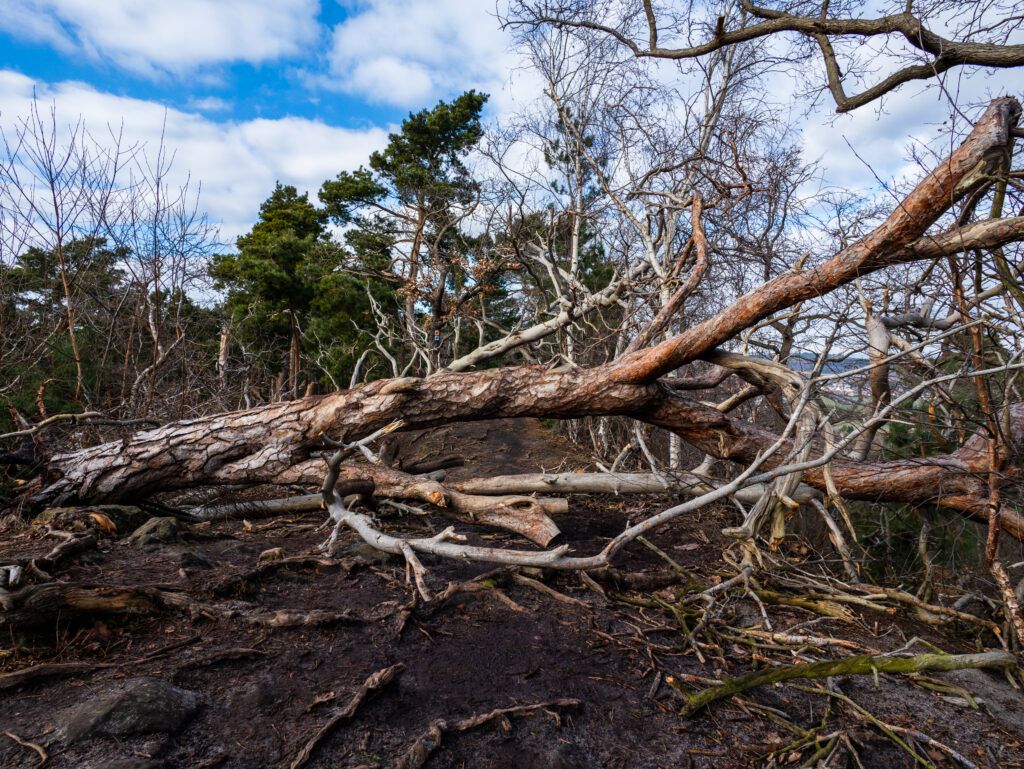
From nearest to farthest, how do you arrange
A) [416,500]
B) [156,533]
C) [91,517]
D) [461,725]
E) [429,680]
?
[461,725] < [429,680] < [156,533] < [91,517] < [416,500]

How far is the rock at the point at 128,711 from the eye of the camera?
1.82 meters

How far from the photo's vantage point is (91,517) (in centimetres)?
409

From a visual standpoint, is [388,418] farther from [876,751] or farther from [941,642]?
[941,642]

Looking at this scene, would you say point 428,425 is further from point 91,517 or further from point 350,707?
point 350,707

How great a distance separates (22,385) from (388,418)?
485 centimetres

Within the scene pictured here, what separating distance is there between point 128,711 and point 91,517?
285cm

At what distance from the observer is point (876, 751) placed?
2.19 meters

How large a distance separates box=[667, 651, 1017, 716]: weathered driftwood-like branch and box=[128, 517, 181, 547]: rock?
3506mm

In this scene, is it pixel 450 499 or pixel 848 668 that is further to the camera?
pixel 450 499

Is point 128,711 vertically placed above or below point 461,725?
above

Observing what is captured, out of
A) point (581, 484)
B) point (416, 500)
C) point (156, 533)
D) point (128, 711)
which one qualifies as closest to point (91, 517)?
point (156, 533)

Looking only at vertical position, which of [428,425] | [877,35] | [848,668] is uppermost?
[877,35]

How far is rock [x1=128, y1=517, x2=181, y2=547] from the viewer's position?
12.6 ft

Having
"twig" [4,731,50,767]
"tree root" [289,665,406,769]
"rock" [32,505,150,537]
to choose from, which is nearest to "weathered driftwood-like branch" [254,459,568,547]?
"rock" [32,505,150,537]
